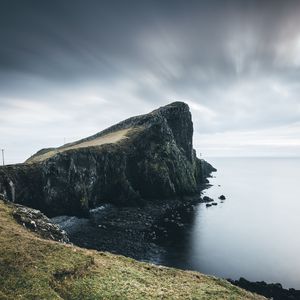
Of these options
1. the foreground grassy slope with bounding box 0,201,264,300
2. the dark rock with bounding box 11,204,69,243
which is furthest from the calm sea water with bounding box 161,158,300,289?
the foreground grassy slope with bounding box 0,201,264,300

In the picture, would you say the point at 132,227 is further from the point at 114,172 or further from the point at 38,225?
the point at 38,225

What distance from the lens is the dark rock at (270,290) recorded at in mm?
53791

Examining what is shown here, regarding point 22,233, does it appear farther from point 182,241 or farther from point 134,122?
point 134,122

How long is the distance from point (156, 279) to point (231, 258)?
39601 millimetres

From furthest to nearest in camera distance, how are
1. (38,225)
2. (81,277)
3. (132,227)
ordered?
(132,227), (38,225), (81,277)

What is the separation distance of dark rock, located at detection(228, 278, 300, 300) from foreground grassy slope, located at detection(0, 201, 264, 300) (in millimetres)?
17147

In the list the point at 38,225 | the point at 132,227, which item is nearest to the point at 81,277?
the point at 38,225

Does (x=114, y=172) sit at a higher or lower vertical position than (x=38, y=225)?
higher

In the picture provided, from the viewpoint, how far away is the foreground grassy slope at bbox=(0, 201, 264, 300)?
32.1 m

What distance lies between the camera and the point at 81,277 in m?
35.2

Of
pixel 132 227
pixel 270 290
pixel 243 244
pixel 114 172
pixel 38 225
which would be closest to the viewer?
pixel 38 225

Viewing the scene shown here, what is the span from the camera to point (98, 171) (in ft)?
391

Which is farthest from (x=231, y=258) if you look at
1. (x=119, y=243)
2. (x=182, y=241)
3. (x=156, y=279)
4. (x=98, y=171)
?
(x=98, y=171)

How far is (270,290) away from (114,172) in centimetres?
7881
